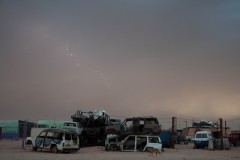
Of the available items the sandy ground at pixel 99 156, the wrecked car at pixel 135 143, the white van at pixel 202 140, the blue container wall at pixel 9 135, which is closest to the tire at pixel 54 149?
the sandy ground at pixel 99 156

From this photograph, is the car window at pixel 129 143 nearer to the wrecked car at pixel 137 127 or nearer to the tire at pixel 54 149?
the wrecked car at pixel 137 127

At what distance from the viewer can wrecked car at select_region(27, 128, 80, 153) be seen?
27.2 metres

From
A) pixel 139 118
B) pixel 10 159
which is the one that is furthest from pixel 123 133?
pixel 10 159

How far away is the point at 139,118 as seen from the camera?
112 feet

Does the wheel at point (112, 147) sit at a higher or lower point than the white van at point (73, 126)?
lower

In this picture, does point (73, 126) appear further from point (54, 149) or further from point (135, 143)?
point (54, 149)

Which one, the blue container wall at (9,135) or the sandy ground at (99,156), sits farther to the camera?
the blue container wall at (9,135)

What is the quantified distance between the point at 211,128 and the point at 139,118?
119ft

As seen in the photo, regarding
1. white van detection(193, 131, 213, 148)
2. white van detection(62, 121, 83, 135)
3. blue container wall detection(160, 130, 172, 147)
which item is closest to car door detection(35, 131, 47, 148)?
white van detection(62, 121, 83, 135)

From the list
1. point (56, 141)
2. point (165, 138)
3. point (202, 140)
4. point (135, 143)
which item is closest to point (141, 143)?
point (135, 143)

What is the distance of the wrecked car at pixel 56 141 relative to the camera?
1069 inches

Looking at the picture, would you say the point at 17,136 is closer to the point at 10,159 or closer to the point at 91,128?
the point at 91,128

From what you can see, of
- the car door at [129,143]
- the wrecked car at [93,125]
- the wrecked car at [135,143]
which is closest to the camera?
the wrecked car at [135,143]

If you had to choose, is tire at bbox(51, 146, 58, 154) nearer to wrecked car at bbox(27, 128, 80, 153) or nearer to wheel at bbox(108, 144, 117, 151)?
wrecked car at bbox(27, 128, 80, 153)
